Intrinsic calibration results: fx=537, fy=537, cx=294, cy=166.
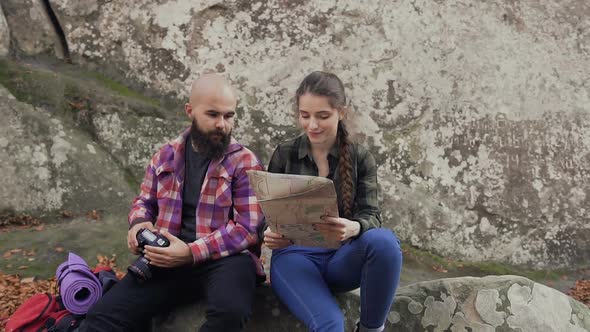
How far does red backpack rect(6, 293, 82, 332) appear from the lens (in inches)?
116

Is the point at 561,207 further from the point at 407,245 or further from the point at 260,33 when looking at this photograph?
the point at 260,33

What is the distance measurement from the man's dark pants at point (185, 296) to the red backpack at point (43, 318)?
0.25 m

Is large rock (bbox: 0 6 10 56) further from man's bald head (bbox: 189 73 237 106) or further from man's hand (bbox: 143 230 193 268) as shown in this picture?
man's hand (bbox: 143 230 193 268)

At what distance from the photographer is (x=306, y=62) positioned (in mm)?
6105

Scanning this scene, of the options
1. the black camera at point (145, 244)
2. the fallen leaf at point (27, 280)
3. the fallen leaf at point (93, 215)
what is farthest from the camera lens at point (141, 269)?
the fallen leaf at point (93, 215)

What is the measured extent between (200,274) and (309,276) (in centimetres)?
60

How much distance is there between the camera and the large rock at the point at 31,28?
5852 millimetres

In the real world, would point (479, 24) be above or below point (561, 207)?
above

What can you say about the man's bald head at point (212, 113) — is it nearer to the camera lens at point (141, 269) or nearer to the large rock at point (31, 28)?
the camera lens at point (141, 269)

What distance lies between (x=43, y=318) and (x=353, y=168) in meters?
1.94

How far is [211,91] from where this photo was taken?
306 cm

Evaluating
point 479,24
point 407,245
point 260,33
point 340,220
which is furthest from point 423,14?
point 340,220

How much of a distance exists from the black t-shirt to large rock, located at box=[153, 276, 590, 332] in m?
0.54

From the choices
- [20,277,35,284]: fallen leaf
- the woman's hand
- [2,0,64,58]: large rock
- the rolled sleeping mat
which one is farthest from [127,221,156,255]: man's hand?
[2,0,64,58]: large rock
